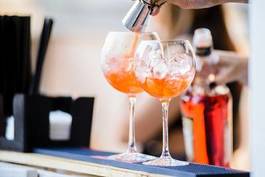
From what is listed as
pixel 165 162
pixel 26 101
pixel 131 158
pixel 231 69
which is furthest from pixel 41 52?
pixel 231 69

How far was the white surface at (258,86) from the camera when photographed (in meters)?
0.94

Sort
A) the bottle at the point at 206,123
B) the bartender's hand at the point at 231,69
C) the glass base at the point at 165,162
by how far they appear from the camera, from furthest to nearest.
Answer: the bartender's hand at the point at 231,69 → the bottle at the point at 206,123 → the glass base at the point at 165,162

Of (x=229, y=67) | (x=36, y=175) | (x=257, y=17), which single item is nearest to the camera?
(x=257, y=17)

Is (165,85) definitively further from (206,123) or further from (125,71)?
(206,123)

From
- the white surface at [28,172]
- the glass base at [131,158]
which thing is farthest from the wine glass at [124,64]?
the white surface at [28,172]

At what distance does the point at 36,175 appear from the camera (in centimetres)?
134

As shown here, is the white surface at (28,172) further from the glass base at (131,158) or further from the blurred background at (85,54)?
the blurred background at (85,54)

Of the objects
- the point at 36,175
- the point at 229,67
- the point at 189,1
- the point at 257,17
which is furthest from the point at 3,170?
the point at 229,67

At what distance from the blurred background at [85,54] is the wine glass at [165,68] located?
1.89m

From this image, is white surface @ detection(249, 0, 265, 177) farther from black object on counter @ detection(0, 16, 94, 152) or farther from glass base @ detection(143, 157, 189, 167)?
black object on counter @ detection(0, 16, 94, 152)

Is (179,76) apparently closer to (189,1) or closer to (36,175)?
(189,1)

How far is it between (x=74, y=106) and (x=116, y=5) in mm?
1738

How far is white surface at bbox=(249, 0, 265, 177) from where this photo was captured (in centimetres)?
94

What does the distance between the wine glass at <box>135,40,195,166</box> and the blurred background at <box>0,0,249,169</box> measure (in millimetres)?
1891
